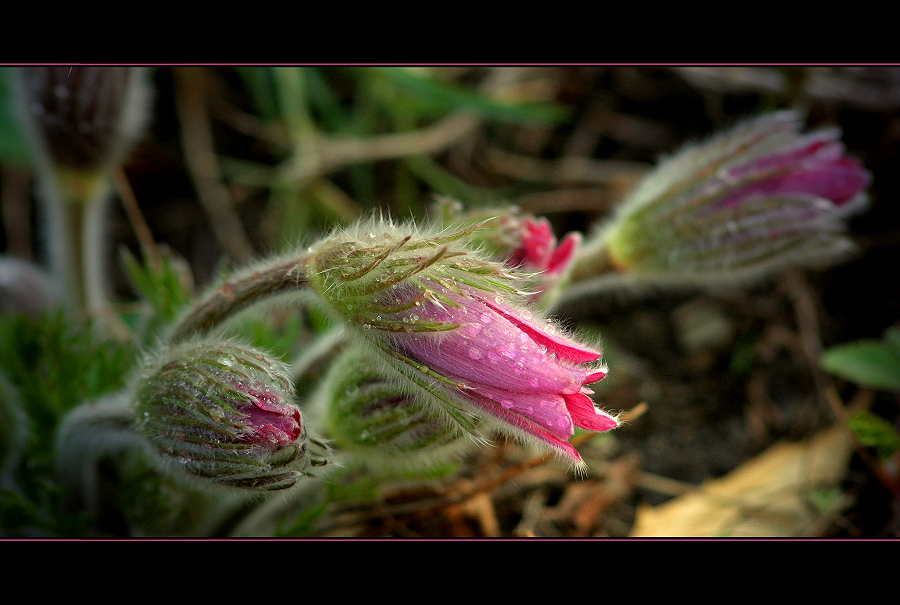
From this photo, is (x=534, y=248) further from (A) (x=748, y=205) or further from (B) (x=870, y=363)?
(B) (x=870, y=363)

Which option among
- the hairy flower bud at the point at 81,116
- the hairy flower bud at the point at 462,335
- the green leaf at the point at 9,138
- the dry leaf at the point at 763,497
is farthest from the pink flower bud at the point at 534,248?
the green leaf at the point at 9,138

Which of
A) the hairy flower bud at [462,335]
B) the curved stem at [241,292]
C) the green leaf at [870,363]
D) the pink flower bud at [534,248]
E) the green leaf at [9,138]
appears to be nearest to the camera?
the hairy flower bud at [462,335]

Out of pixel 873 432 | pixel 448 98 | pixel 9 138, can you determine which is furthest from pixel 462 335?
pixel 9 138

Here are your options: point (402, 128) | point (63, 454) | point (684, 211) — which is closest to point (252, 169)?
point (402, 128)

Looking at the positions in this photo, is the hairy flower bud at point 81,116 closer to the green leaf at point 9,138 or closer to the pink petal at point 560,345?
the green leaf at point 9,138

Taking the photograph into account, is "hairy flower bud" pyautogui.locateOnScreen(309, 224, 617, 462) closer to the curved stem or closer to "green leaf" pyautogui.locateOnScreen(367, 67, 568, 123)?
the curved stem

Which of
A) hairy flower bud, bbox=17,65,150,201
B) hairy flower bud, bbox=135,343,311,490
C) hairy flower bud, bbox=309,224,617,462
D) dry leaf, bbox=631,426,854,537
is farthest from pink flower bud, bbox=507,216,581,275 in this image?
hairy flower bud, bbox=17,65,150,201
